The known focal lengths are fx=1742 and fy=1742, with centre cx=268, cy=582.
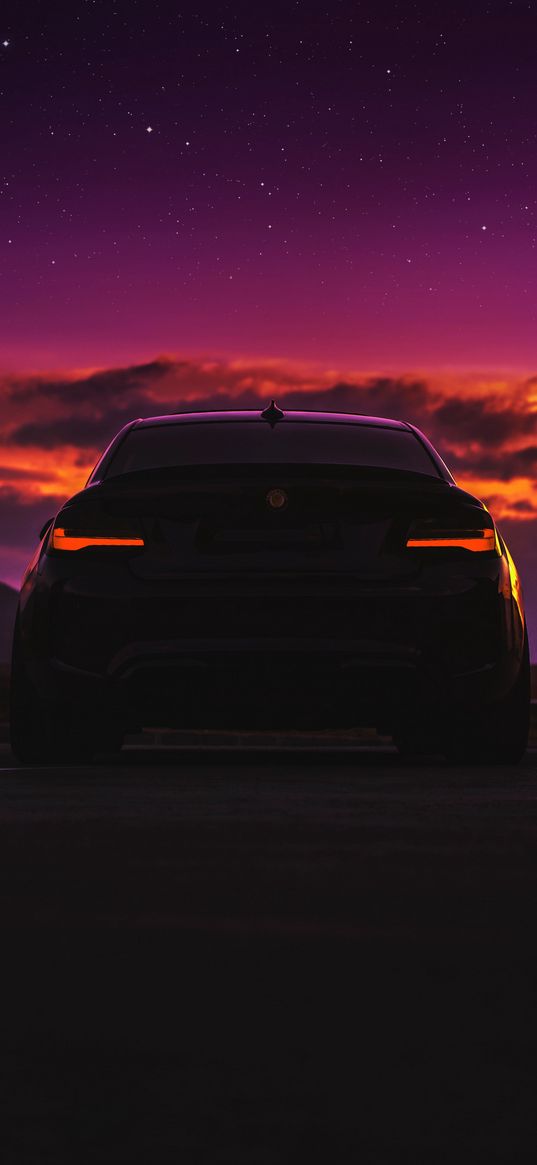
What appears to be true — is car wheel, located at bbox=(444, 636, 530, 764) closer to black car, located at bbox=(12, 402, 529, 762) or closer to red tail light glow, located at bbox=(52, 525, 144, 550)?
black car, located at bbox=(12, 402, 529, 762)

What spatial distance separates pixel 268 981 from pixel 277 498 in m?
3.56

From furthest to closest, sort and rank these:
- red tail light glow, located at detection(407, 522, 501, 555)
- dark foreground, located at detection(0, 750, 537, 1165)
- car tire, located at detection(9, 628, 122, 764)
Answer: car tire, located at detection(9, 628, 122, 764)
red tail light glow, located at detection(407, 522, 501, 555)
dark foreground, located at detection(0, 750, 537, 1165)

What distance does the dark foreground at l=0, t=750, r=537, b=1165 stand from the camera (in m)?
2.76

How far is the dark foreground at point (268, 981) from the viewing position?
2.76m

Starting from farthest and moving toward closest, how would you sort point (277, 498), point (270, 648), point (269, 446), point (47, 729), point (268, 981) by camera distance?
point (269, 446)
point (47, 729)
point (277, 498)
point (270, 648)
point (268, 981)

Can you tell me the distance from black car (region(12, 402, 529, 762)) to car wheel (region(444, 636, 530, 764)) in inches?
3.1

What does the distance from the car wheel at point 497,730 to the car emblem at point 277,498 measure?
112cm

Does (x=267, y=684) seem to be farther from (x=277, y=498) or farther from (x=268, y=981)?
(x=268, y=981)

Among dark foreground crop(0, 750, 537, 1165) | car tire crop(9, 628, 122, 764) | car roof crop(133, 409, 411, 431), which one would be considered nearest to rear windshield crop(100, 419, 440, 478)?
car roof crop(133, 409, 411, 431)

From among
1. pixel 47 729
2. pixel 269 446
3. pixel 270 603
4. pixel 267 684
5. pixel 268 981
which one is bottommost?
pixel 268 981

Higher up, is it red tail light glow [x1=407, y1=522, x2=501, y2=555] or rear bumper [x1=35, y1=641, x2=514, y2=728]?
red tail light glow [x1=407, y1=522, x2=501, y2=555]

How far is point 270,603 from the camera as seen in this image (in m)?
6.94

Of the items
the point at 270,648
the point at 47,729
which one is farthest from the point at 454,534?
the point at 47,729

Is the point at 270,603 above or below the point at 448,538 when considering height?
below
